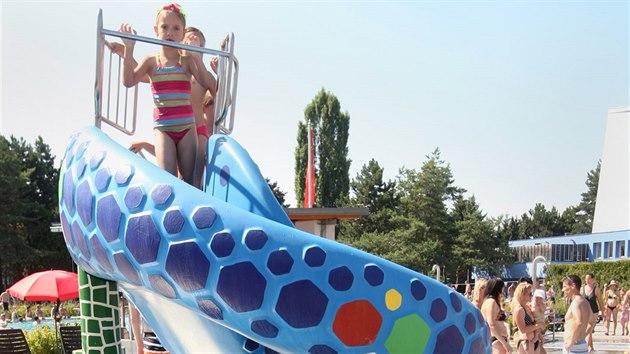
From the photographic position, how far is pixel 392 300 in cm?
329

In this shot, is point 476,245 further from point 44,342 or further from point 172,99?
point 172,99

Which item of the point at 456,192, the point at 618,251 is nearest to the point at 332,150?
the point at 456,192

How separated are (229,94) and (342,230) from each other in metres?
55.1

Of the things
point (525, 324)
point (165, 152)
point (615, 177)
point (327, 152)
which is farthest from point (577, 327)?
point (615, 177)

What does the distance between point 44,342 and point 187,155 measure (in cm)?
1156

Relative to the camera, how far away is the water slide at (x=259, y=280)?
322 cm

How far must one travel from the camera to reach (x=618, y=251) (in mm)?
56312

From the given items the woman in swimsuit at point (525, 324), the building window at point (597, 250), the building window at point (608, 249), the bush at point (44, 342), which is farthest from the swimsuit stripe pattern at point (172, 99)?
the building window at point (597, 250)

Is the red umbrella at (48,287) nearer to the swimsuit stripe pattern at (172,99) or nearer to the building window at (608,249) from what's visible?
the swimsuit stripe pattern at (172,99)

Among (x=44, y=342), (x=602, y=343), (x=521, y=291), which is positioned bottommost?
(x=602, y=343)

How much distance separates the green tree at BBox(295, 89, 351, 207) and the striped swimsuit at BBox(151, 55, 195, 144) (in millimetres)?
49252

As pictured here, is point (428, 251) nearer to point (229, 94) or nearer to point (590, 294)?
point (590, 294)

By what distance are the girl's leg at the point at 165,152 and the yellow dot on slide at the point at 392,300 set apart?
1.88m

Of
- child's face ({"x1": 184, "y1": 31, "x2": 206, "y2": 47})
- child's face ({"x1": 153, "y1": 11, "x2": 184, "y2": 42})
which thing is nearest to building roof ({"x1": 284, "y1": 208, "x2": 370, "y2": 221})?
child's face ({"x1": 184, "y1": 31, "x2": 206, "y2": 47})
